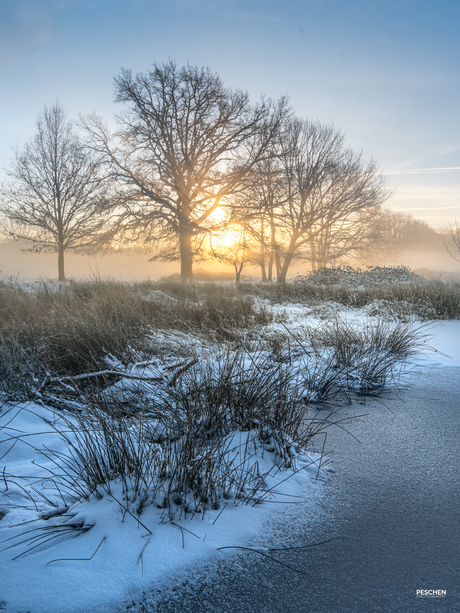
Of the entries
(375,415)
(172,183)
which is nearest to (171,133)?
(172,183)

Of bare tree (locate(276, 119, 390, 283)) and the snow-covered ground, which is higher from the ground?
bare tree (locate(276, 119, 390, 283))

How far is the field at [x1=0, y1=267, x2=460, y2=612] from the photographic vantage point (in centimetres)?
121

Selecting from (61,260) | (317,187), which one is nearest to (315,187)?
(317,187)

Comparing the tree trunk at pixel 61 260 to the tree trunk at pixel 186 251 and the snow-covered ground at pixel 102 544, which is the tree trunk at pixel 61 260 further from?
the snow-covered ground at pixel 102 544

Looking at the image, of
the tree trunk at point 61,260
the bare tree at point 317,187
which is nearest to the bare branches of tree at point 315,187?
the bare tree at point 317,187

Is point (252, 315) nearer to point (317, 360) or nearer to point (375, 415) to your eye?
point (317, 360)

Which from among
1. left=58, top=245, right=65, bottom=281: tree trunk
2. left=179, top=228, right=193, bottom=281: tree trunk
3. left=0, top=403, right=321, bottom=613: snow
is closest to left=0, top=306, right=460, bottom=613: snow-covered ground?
left=0, top=403, right=321, bottom=613: snow

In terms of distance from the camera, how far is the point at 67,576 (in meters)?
1.12

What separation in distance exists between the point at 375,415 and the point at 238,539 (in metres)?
1.74

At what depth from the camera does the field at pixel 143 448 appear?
47.7 inches

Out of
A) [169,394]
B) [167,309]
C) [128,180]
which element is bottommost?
[169,394]

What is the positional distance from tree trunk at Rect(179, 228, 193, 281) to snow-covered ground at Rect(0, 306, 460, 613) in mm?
16304

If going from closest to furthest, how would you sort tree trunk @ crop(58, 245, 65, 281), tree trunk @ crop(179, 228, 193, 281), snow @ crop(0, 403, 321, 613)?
snow @ crop(0, 403, 321, 613)
tree trunk @ crop(179, 228, 193, 281)
tree trunk @ crop(58, 245, 65, 281)

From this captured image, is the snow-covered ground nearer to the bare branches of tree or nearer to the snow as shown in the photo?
the snow
